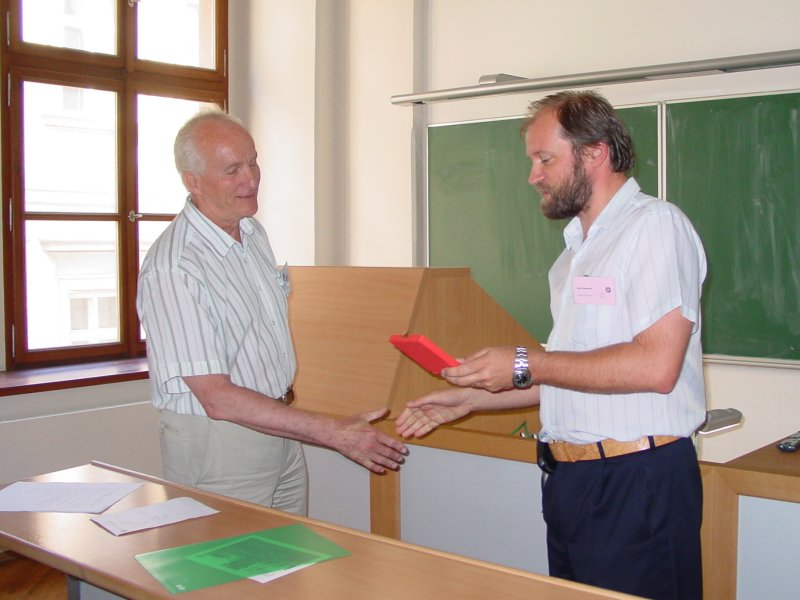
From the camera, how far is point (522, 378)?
5.94 ft

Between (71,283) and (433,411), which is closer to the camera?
(433,411)

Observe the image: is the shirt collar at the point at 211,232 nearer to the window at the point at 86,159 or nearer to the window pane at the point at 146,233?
the window at the point at 86,159

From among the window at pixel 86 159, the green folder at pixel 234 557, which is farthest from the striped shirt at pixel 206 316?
the window at pixel 86 159

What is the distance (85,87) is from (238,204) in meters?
3.01

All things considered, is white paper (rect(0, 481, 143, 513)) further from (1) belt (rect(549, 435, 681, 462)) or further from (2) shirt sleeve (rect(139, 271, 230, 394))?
(1) belt (rect(549, 435, 681, 462))

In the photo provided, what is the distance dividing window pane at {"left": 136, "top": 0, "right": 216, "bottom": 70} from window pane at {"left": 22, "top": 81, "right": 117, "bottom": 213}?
421 mm

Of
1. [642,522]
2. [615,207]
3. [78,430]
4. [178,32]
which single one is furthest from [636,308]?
[178,32]

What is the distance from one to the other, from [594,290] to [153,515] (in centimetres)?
106

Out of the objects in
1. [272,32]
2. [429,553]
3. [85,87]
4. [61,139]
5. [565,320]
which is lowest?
[429,553]

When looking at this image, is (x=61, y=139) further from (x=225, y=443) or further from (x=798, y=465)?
(x=798, y=465)

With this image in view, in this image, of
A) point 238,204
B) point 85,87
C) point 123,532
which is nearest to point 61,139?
point 85,87

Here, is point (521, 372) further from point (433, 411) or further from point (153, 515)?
point (153, 515)

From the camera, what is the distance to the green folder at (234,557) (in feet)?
4.92

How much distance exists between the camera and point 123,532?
1.75 m
